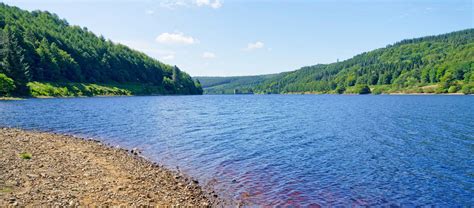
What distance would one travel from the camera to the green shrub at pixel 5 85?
102 m

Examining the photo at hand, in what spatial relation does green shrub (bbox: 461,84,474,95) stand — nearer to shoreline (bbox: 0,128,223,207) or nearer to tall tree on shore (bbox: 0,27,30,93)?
shoreline (bbox: 0,128,223,207)

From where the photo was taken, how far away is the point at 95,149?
30938 mm

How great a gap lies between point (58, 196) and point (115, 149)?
17.2 metres

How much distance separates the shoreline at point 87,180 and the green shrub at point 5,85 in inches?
3614

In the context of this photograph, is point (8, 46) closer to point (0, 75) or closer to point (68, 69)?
point (0, 75)

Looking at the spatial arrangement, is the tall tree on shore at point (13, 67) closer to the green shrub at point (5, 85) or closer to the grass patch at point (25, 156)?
the green shrub at point (5, 85)

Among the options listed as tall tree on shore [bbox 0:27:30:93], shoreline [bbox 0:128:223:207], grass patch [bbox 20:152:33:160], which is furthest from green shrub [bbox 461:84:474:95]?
grass patch [bbox 20:152:33:160]

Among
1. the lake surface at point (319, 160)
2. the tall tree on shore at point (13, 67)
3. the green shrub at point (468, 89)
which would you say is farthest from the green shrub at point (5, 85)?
the green shrub at point (468, 89)

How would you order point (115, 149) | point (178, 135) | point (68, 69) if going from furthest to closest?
point (68, 69), point (178, 135), point (115, 149)

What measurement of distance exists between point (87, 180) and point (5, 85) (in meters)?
108

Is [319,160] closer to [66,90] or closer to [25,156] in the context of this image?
[25,156]

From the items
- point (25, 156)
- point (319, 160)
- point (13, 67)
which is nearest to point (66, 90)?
→ point (13, 67)

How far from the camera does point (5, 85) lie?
10456 cm

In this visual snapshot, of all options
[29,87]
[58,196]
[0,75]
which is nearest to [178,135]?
[58,196]
